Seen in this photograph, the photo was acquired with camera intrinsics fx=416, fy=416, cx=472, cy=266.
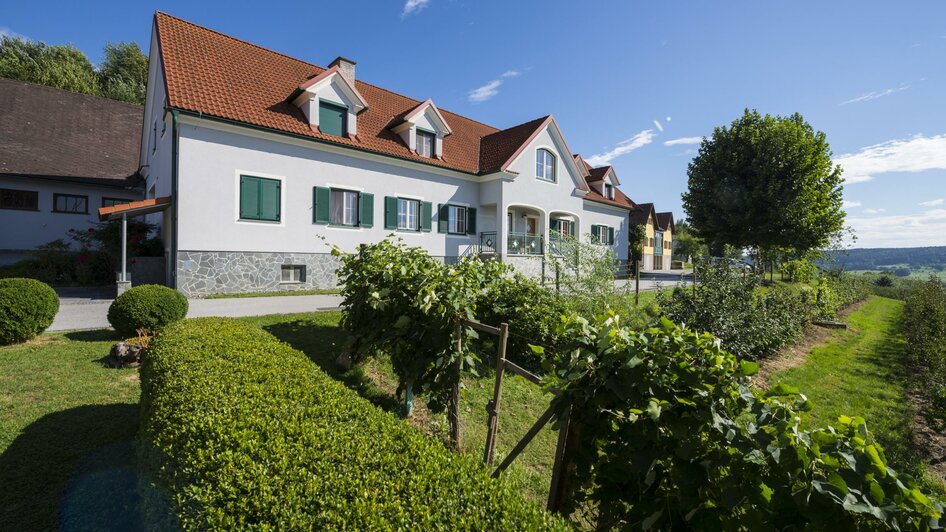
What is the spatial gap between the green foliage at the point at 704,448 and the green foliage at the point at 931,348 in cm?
655

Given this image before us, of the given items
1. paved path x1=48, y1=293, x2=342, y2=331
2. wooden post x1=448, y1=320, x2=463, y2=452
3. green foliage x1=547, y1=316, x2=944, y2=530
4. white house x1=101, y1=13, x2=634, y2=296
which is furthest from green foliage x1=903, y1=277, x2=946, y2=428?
paved path x1=48, y1=293, x2=342, y2=331

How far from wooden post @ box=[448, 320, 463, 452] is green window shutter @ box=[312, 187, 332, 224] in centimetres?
1253

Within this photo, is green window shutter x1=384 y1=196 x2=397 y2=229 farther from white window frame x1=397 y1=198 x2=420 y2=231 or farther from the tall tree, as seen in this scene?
the tall tree

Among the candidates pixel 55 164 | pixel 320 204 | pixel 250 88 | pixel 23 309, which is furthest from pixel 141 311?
pixel 55 164

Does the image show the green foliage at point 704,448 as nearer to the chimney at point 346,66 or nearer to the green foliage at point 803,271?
the chimney at point 346,66

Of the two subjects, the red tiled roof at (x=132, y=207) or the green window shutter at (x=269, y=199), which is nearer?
the red tiled roof at (x=132, y=207)

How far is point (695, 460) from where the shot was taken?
6.75 ft

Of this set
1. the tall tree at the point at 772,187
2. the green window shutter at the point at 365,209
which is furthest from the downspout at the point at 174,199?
the tall tree at the point at 772,187

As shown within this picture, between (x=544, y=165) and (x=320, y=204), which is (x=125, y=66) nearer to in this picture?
(x=320, y=204)

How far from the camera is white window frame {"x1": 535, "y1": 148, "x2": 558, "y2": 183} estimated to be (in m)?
21.7

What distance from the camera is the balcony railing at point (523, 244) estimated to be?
67.2 feet

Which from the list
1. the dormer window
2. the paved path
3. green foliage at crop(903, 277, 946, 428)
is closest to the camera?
green foliage at crop(903, 277, 946, 428)

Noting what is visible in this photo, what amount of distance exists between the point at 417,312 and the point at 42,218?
2387 cm

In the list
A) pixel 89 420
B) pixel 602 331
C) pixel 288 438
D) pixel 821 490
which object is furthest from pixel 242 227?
pixel 821 490
